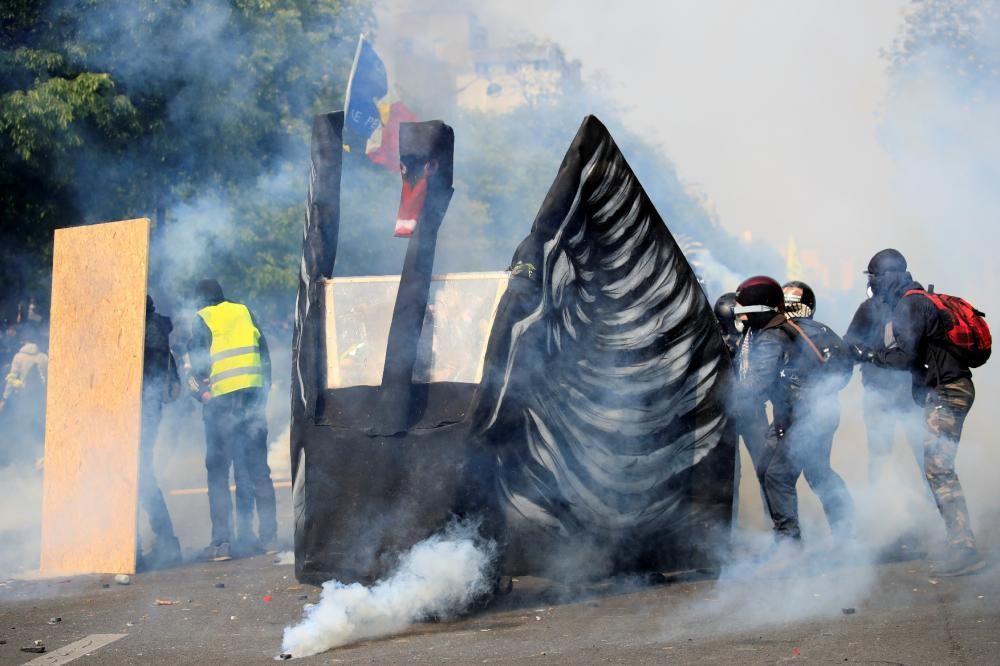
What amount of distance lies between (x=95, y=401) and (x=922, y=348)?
16.1 ft

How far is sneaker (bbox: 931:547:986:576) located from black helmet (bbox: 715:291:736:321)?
8.25 ft

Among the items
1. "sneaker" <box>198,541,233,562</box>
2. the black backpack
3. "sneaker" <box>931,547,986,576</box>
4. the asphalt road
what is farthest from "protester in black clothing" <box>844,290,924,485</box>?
"sneaker" <box>198,541,233,562</box>

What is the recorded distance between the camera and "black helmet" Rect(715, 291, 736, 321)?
884cm

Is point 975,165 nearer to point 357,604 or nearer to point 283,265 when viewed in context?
point 283,265

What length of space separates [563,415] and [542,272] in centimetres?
72

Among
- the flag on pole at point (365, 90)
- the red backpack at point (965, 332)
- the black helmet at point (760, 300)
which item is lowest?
the red backpack at point (965, 332)

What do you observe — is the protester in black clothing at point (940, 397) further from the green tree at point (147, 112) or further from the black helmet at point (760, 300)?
the green tree at point (147, 112)

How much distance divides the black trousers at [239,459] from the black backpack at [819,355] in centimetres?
347

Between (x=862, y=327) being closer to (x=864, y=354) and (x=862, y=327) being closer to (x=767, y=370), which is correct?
(x=864, y=354)

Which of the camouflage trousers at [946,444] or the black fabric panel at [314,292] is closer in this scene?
the black fabric panel at [314,292]

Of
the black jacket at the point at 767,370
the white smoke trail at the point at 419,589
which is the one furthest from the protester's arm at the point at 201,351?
the black jacket at the point at 767,370

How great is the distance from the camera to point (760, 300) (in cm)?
724

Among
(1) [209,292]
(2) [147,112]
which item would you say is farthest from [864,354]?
(2) [147,112]

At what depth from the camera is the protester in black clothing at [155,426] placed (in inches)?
322
